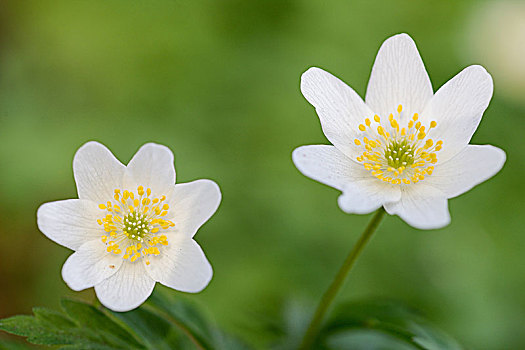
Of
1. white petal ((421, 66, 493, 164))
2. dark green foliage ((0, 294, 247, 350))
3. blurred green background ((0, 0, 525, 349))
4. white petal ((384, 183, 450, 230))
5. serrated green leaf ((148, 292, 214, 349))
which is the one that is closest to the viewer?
white petal ((384, 183, 450, 230))

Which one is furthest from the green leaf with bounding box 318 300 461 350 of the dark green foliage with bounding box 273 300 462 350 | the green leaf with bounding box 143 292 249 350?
the green leaf with bounding box 143 292 249 350

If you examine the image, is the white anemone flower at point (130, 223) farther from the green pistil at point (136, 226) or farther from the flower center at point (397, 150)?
the flower center at point (397, 150)

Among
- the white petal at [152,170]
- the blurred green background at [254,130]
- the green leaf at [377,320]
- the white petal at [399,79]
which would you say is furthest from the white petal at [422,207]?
the blurred green background at [254,130]

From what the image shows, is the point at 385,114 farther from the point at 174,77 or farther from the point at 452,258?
the point at 174,77

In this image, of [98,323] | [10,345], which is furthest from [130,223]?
[10,345]

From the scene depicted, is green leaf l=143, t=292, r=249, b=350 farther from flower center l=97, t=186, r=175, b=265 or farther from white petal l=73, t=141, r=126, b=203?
white petal l=73, t=141, r=126, b=203
